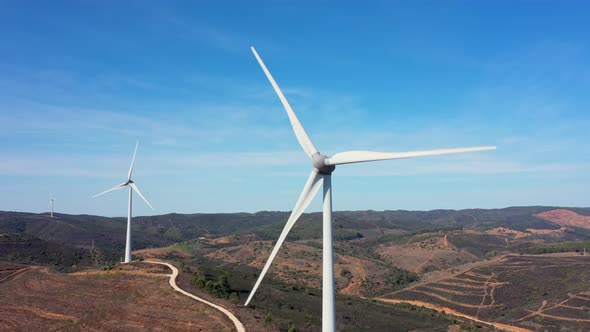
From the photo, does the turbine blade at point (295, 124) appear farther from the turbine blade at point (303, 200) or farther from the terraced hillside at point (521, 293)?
the terraced hillside at point (521, 293)

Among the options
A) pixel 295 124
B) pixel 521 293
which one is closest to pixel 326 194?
pixel 295 124

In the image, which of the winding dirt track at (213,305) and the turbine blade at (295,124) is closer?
the turbine blade at (295,124)

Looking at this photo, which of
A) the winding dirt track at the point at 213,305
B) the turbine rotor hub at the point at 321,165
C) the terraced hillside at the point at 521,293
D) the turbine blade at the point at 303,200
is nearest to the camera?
the turbine rotor hub at the point at 321,165

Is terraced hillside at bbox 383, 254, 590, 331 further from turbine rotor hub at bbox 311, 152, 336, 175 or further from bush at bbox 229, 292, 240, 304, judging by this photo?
turbine rotor hub at bbox 311, 152, 336, 175

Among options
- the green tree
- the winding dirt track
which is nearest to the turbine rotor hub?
the winding dirt track

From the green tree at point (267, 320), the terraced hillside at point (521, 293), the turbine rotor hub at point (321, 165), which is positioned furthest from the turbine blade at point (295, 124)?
the terraced hillside at point (521, 293)

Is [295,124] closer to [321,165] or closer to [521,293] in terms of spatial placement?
[321,165]

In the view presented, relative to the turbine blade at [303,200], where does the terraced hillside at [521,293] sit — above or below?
below
